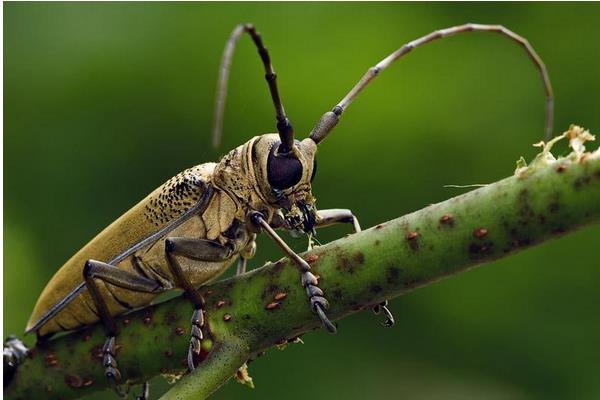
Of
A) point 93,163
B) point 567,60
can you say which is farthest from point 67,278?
point 567,60

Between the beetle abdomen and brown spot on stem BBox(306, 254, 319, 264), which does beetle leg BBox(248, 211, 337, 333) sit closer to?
brown spot on stem BBox(306, 254, 319, 264)

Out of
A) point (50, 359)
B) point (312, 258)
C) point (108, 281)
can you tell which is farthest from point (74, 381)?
point (312, 258)

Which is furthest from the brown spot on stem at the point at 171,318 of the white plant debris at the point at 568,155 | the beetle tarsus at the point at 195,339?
the white plant debris at the point at 568,155

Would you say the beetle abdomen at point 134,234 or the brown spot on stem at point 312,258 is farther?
the beetle abdomen at point 134,234

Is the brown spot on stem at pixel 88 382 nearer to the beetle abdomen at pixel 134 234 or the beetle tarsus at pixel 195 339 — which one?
the beetle tarsus at pixel 195 339

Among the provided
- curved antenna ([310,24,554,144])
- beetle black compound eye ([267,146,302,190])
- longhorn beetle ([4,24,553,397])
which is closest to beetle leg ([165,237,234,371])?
longhorn beetle ([4,24,553,397])

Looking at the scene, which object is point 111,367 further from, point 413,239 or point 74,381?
point 413,239
